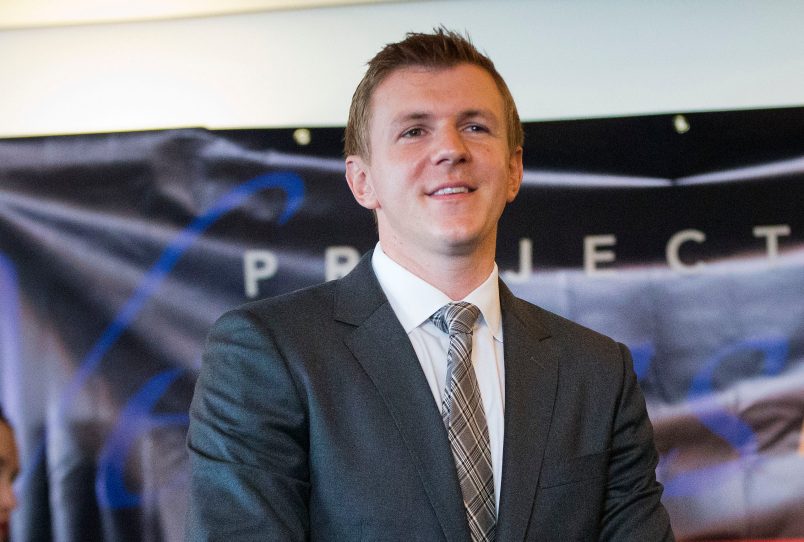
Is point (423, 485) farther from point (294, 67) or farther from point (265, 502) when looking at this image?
point (294, 67)

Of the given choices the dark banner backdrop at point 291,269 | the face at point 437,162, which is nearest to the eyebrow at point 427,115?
the face at point 437,162

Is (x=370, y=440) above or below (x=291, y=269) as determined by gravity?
below

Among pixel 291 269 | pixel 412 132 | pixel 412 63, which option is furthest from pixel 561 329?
pixel 291 269

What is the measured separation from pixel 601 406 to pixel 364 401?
0.43 metres

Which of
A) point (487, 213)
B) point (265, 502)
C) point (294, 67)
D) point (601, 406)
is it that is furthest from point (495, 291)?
point (294, 67)

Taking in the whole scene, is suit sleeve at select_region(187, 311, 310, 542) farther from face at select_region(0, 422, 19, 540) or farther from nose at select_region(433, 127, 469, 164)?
face at select_region(0, 422, 19, 540)

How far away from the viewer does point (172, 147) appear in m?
2.96

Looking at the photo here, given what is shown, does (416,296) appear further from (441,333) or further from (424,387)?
(424,387)

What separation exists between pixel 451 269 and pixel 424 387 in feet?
0.81

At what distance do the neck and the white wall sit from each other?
1.43m

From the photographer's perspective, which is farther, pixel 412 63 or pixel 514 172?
pixel 514 172

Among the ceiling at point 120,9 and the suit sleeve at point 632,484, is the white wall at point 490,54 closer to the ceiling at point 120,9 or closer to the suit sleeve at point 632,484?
the ceiling at point 120,9

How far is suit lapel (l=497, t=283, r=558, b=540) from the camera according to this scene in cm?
153

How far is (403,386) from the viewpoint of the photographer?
1582 millimetres
